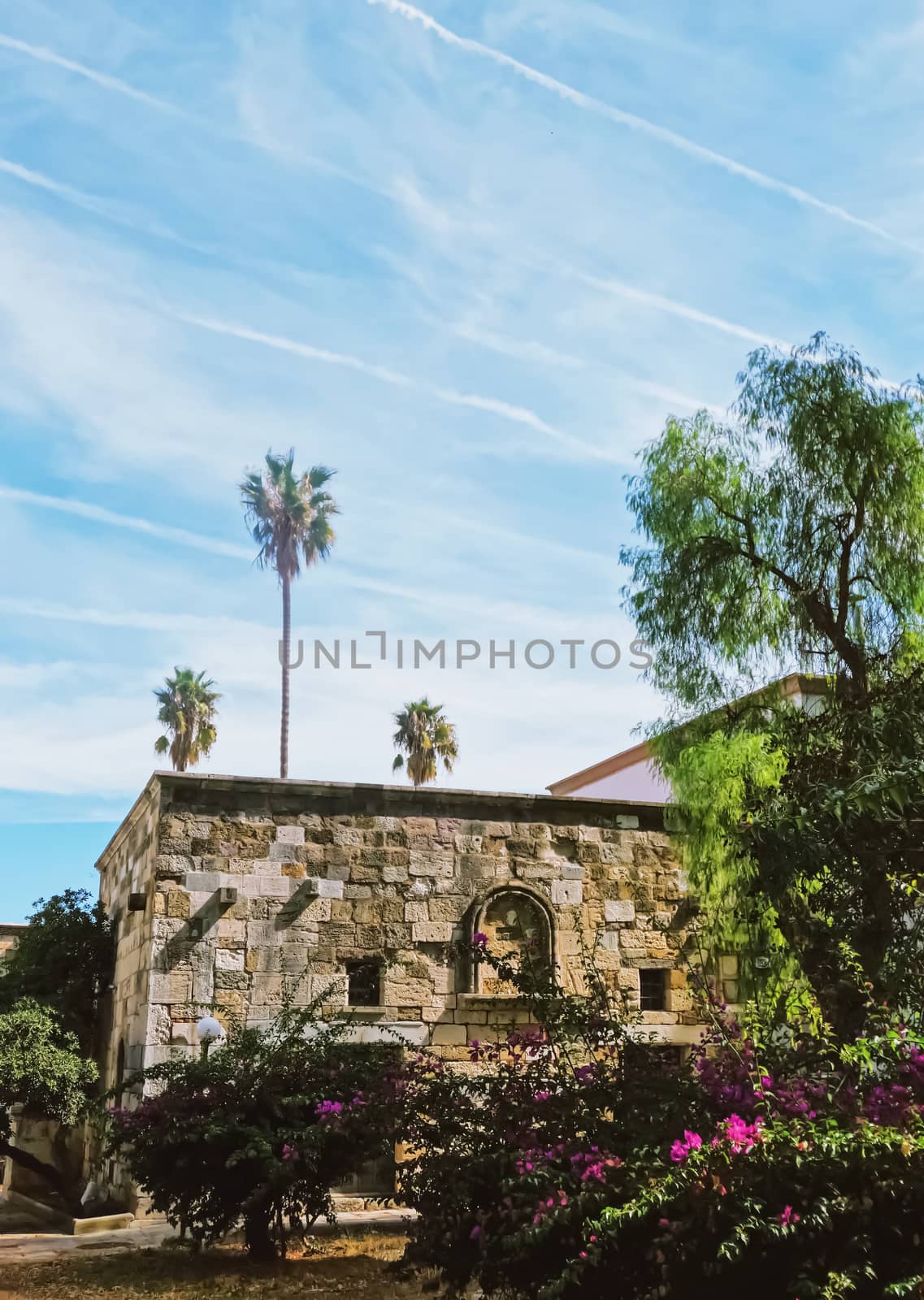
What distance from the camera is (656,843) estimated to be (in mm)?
12883

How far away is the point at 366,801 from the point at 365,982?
173 centimetres

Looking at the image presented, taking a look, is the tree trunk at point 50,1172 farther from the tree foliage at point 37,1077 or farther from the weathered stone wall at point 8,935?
the weathered stone wall at point 8,935

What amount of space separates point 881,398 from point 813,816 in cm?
641

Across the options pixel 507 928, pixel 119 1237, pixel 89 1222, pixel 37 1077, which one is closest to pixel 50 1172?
pixel 37 1077

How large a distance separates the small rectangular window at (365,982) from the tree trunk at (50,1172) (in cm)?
309

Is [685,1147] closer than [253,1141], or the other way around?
[685,1147]

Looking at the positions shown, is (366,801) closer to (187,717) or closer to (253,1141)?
(253,1141)

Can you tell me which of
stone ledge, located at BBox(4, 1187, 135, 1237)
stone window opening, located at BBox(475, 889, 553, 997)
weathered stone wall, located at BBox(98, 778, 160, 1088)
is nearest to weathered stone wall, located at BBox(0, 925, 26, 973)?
weathered stone wall, located at BBox(98, 778, 160, 1088)

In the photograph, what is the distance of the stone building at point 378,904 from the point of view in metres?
11.2

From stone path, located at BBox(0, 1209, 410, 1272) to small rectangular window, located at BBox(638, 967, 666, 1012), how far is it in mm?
3270

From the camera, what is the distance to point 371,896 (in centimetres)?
1173

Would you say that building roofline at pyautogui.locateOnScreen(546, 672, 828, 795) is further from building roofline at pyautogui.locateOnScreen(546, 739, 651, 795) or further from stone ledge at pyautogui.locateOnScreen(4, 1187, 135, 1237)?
stone ledge at pyautogui.locateOnScreen(4, 1187, 135, 1237)

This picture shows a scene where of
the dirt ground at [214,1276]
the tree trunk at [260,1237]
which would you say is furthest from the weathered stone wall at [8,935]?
the tree trunk at [260,1237]

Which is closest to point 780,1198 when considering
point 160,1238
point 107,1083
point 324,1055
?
point 324,1055
